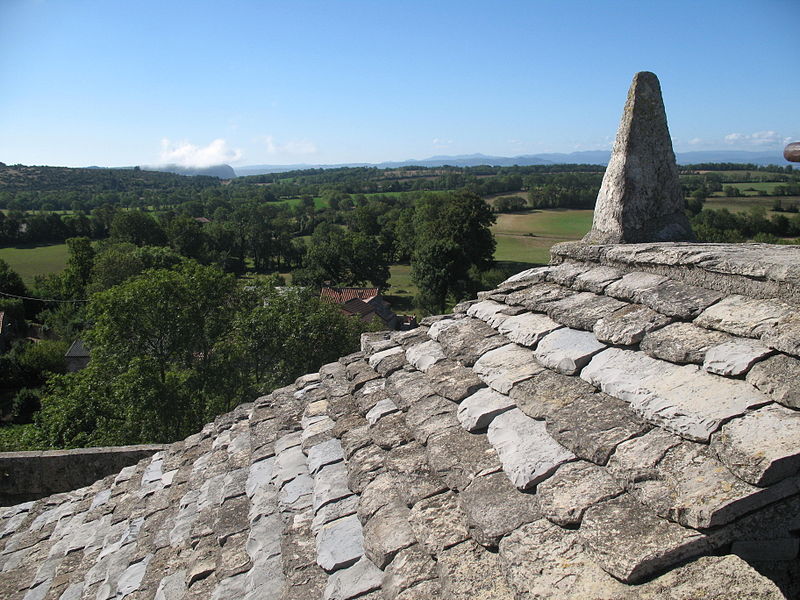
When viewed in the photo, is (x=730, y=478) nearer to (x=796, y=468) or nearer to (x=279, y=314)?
(x=796, y=468)

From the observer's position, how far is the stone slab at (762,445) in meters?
1.79

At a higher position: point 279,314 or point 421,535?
point 421,535

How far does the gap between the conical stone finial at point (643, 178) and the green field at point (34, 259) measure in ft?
236

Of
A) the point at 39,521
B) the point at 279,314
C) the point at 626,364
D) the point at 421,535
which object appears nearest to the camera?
the point at 421,535

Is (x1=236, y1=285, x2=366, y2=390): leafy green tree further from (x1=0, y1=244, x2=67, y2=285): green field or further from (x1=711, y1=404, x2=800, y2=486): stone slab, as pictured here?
(x1=0, y1=244, x2=67, y2=285): green field

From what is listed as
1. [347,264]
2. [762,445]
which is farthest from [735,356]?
[347,264]

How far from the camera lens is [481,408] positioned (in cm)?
314

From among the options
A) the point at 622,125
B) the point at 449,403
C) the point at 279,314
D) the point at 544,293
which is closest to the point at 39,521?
the point at 449,403

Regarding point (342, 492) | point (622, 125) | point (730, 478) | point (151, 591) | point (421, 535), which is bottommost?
point (151, 591)

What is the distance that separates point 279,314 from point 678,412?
16.5 m

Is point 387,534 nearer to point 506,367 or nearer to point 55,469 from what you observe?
point 506,367

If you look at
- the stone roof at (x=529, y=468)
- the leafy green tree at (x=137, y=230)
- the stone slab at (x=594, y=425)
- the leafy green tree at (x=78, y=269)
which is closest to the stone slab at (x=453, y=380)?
the stone roof at (x=529, y=468)

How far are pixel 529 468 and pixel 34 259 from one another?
8660 centimetres

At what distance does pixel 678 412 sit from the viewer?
7.22 ft
